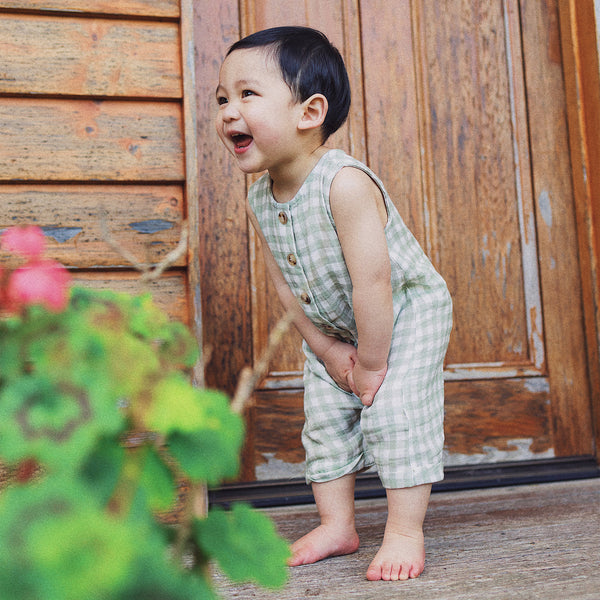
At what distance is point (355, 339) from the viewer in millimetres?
1374

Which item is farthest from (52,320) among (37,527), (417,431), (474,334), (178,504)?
(474,334)

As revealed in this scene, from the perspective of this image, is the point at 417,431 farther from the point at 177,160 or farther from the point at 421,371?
the point at 177,160

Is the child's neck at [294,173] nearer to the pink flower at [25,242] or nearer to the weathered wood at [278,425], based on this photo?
the weathered wood at [278,425]

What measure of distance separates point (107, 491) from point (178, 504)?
103cm

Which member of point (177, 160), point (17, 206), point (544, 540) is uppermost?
point (177, 160)

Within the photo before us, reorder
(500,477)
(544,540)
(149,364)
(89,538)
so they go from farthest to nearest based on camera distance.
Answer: (500,477) → (544,540) → (149,364) → (89,538)

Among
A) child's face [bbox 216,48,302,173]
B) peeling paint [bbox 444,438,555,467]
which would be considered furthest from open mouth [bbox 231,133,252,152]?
peeling paint [bbox 444,438,555,467]

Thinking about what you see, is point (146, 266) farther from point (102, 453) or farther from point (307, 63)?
point (307, 63)

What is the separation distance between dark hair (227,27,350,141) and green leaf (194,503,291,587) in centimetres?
100

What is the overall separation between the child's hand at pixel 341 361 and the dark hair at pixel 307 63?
44cm

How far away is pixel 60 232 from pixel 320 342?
606 millimetres

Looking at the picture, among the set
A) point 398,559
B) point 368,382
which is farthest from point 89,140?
point 398,559

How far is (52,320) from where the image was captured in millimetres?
408

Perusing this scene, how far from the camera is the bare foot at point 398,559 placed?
104 cm
